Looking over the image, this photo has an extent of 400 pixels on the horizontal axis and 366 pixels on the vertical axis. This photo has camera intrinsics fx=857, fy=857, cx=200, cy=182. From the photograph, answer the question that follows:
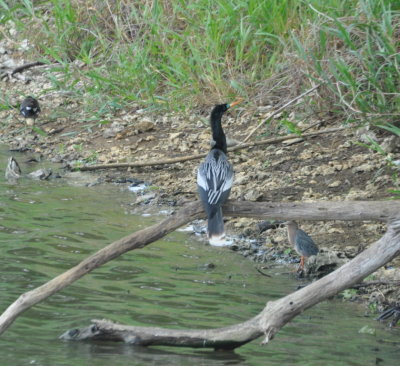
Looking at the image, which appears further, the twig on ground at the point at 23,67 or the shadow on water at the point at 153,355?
the twig on ground at the point at 23,67

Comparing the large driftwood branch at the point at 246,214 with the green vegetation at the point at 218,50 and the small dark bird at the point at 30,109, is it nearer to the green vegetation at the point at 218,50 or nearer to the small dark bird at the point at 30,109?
the green vegetation at the point at 218,50

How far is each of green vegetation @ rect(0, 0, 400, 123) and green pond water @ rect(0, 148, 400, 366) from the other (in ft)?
6.91

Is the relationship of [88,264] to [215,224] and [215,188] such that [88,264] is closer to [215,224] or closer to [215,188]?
[215,224]

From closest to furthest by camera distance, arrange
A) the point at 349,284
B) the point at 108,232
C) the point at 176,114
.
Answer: the point at 349,284 < the point at 108,232 < the point at 176,114

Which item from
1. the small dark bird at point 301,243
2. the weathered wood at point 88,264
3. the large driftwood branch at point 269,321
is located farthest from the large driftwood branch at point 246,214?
the small dark bird at point 301,243

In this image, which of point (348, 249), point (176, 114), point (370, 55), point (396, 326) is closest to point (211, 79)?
point (176, 114)

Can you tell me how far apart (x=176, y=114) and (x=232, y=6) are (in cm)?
143

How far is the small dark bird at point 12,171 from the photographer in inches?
360

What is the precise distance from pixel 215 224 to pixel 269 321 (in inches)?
41.8

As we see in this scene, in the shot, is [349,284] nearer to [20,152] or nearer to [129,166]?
[129,166]

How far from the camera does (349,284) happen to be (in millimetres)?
4324

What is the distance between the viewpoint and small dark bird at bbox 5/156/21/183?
30.0 ft

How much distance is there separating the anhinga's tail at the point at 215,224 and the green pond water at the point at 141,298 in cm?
48

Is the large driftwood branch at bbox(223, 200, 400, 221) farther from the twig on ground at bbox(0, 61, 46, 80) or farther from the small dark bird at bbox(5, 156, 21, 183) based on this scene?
the twig on ground at bbox(0, 61, 46, 80)
